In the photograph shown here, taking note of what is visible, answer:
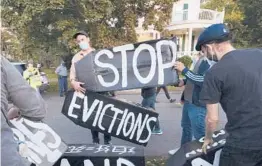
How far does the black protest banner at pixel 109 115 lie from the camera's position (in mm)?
3996

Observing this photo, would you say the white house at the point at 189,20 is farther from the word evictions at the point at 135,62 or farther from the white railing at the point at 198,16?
the word evictions at the point at 135,62

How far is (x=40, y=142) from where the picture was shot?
2.86m

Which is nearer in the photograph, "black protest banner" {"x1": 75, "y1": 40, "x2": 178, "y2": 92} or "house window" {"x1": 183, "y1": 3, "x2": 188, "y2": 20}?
"black protest banner" {"x1": 75, "y1": 40, "x2": 178, "y2": 92}

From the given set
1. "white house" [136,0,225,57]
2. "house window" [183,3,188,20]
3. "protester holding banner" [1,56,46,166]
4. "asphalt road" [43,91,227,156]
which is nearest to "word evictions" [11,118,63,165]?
"protester holding banner" [1,56,46,166]

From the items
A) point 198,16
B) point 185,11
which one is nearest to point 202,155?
point 198,16

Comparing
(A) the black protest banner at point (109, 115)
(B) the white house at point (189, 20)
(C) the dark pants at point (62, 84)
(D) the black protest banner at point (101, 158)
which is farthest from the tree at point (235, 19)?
(D) the black protest banner at point (101, 158)

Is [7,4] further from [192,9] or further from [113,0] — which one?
[192,9]

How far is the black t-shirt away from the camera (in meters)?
2.46

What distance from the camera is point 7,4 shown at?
13.0 m

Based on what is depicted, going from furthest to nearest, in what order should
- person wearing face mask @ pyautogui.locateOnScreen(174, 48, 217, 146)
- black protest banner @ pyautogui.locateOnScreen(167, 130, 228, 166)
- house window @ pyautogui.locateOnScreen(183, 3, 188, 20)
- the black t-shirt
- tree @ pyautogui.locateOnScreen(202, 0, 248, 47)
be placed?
house window @ pyautogui.locateOnScreen(183, 3, 188, 20), tree @ pyautogui.locateOnScreen(202, 0, 248, 47), person wearing face mask @ pyautogui.locateOnScreen(174, 48, 217, 146), black protest banner @ pyautogui.locateOnScreen(167, 130, 228, 166), the black t-shirt

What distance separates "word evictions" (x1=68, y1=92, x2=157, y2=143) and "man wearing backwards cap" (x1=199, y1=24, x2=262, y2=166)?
157cm

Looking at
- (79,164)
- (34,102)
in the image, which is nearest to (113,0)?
(79,164)

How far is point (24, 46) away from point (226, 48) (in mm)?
12993

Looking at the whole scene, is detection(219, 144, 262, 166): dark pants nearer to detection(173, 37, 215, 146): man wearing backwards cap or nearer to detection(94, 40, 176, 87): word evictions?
detection(173, 37, 215, 146): man wearing backwards cap
